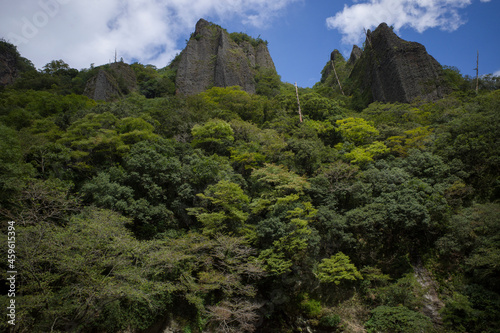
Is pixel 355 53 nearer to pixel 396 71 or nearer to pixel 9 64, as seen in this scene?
pixel 396 71

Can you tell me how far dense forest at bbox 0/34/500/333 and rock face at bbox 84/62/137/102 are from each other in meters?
15.7

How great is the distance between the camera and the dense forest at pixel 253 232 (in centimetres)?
1027

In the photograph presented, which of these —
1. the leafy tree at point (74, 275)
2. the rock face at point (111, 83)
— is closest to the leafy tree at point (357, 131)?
the leafy tree at point (74, 275)

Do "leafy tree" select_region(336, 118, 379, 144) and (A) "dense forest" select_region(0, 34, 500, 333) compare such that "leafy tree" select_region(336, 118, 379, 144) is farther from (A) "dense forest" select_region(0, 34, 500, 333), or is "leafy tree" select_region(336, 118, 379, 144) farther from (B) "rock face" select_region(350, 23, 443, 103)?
(B) "rock face" select_region(350, 23, 443, 103)

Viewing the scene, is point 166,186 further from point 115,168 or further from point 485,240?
point 485,240

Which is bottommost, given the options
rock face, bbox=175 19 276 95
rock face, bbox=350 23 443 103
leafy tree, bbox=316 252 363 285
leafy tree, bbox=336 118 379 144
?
leafy tree, bbox=316 252 363 285

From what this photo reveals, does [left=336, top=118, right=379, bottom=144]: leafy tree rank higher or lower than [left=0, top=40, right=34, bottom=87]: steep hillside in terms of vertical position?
lower

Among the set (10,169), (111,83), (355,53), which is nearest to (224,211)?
(10,169)

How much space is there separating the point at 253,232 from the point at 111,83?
34219 millimetres

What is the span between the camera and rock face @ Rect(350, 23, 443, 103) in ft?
98.5

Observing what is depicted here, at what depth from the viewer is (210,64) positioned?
Result: 143 ft

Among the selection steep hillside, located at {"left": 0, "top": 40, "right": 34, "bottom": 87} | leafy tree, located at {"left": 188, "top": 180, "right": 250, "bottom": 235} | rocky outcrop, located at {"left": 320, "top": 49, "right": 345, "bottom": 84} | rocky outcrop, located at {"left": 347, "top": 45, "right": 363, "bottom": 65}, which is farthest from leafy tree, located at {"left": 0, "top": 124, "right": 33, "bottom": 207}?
rocky outcrop, located at {"left": 320, "top": 49, "right": 345, "bottom": 84}

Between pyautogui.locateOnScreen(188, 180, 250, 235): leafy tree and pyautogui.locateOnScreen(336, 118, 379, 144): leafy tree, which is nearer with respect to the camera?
pyautogui.locateOnScreen(188, 180, 250, 235): leafy tree

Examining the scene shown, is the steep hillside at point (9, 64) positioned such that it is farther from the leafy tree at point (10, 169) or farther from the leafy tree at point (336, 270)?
the leafy tree at point (336, 270)
